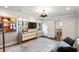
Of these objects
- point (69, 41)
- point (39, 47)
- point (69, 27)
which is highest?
point (69, 27)

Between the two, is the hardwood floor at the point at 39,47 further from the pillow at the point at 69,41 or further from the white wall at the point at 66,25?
the white wall at the point at 66,25

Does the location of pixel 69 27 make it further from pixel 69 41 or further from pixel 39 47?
pixel 39 47

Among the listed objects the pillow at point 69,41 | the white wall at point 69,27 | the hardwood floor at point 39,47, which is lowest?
the hardwood floor at point 39,47

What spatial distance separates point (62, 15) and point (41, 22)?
0.40 metres

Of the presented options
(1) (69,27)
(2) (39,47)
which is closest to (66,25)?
(1) (69,27)

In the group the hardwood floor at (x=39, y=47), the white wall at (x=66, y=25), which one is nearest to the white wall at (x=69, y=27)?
the white wall at (x=66, y=25)

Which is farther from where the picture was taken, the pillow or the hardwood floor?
the pillow

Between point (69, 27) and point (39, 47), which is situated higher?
point (69, 27)

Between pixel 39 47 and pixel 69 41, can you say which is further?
pixel 39 47

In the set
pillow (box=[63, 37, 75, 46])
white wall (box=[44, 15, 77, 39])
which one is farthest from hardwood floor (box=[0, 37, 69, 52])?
white wall (box=[44, 15, 77, 39])

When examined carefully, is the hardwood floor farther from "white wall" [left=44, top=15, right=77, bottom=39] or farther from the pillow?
"white wall" [left=44, top=15, right=77, bottom=39]

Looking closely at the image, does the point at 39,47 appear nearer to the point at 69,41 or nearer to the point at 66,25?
the point at 69,41

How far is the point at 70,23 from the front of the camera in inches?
53.6
